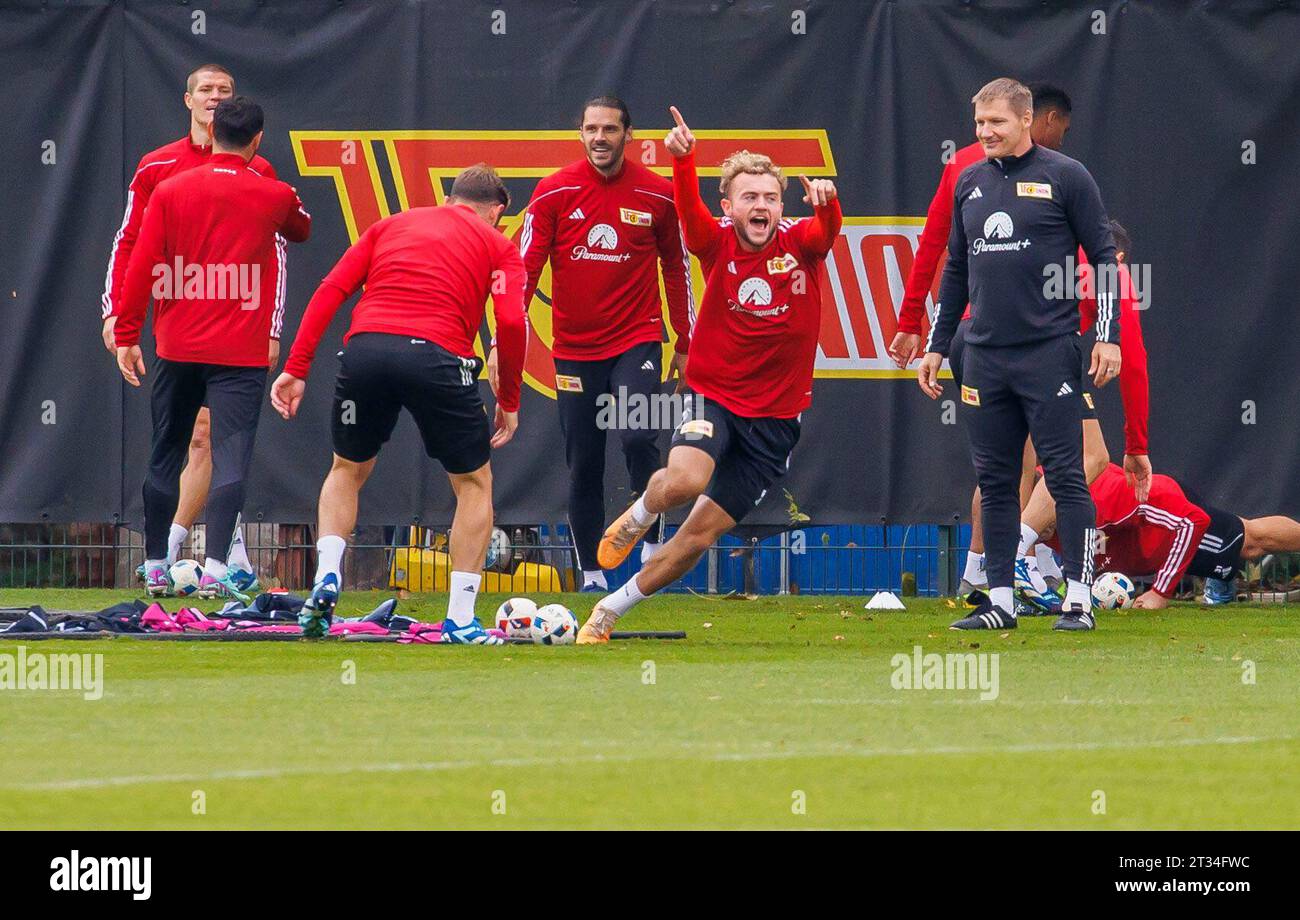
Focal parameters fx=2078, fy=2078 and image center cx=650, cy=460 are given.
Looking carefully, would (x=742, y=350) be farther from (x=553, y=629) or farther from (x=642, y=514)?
(x=553, y=629)

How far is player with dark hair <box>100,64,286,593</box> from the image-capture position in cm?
1112

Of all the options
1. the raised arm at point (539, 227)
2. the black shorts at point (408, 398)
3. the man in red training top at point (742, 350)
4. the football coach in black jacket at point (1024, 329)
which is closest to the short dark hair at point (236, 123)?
the raised arm at point (539, 227)

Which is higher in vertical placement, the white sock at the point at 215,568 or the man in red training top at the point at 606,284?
the man in red training top at the point at 606,284

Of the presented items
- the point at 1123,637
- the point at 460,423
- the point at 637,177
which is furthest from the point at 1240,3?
the point at 460,423

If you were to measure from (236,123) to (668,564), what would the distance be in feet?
12.0

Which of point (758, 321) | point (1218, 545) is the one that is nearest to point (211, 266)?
point (758, 321)

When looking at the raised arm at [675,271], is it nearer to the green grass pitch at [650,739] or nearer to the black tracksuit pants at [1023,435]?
the black tracksuit pants at [1023,435]

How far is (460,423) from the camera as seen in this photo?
862 centimetres

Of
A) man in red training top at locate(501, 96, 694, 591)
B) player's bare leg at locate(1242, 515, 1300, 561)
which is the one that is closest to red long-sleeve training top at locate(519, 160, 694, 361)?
man in red training top at locate(501, 96, 694, 591)

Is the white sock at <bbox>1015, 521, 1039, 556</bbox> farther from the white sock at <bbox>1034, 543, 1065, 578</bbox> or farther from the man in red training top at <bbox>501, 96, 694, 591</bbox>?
the man in red training top at <bbox>501, 96, 694, 591</bbox>

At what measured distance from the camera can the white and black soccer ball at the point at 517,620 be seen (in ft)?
28.9

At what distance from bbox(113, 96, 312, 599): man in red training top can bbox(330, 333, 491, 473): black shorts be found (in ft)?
6.87

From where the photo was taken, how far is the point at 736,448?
8.91 m

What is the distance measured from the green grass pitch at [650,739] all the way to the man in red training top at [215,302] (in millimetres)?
2179
